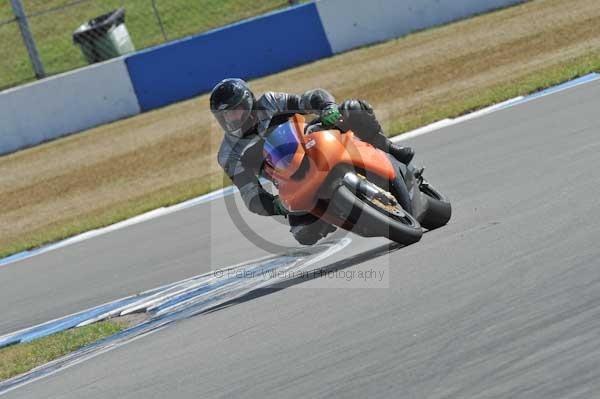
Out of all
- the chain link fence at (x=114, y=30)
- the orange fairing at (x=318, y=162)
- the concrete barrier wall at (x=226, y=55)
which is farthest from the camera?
the chain link fence at (x=114, y=30)

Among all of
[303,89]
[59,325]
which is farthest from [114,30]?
[59,325]

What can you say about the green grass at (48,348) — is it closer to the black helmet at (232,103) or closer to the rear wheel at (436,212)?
the black helmet at (232,103)

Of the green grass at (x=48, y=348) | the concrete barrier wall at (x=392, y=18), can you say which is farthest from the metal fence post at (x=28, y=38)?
the green grass at (x=48, y=348)

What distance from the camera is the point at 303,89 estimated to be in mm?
17281

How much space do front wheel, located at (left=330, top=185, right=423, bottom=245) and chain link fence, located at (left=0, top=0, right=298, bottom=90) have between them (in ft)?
43.5

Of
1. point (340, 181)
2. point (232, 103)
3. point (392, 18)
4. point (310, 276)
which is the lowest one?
point (392, 18)

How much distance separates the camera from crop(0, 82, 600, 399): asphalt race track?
4.40 metres

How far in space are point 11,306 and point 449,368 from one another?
5958 millimetres

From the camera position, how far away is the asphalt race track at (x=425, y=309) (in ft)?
14.4

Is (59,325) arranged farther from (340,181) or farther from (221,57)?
(221,57)

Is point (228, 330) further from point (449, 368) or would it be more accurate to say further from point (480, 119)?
point (480, 119)

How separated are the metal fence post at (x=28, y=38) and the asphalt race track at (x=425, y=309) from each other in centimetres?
1013

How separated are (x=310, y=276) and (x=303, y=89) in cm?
1024

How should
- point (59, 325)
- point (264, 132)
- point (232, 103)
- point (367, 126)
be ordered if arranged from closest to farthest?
point (232, 103) → point (264, 132) → point (367, 126) → point (59, 325)
